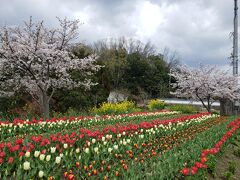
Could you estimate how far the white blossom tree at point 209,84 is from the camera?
74.5ft

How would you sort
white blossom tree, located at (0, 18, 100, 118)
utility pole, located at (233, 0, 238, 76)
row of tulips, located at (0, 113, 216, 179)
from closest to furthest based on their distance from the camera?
row of tulips, located at (0, 113, 216, 179) → white blossom tree, located at (0, 18, 100, 118) → utility pole, located at (233, 0, 238, 76)

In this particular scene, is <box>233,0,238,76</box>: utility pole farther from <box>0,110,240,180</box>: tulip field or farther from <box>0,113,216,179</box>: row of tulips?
<box>0,113,216,179</box>: row of tulips

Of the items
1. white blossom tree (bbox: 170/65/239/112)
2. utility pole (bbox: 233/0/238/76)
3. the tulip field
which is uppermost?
utility pole (bbox: 233/0/238/76)

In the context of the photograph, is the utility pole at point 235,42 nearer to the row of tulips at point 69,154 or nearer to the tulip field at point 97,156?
the tulip field at point 97,156

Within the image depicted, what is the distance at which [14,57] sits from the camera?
14023mm

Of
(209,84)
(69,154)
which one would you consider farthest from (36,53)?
(209,84)

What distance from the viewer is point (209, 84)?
74.2ft

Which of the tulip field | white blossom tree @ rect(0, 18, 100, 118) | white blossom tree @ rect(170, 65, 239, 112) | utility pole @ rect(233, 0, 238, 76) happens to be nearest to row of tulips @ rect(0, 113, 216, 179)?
the tulip field

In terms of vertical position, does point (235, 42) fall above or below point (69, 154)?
above

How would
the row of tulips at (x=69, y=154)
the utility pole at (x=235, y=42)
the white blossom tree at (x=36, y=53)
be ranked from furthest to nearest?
the utility pole at (x=235, y=42) < the white blossom tree at (x=36, y=53) < the row of tulips at (x=69, y=154)

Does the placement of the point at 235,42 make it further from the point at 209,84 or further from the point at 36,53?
the point at 36,53

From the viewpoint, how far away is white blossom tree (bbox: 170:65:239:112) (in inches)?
894

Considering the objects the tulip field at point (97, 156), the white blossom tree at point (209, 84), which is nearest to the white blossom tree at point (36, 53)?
the tulip field at point (97, 156)

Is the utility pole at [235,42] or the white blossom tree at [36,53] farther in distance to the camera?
the utility pole at [235,42]
